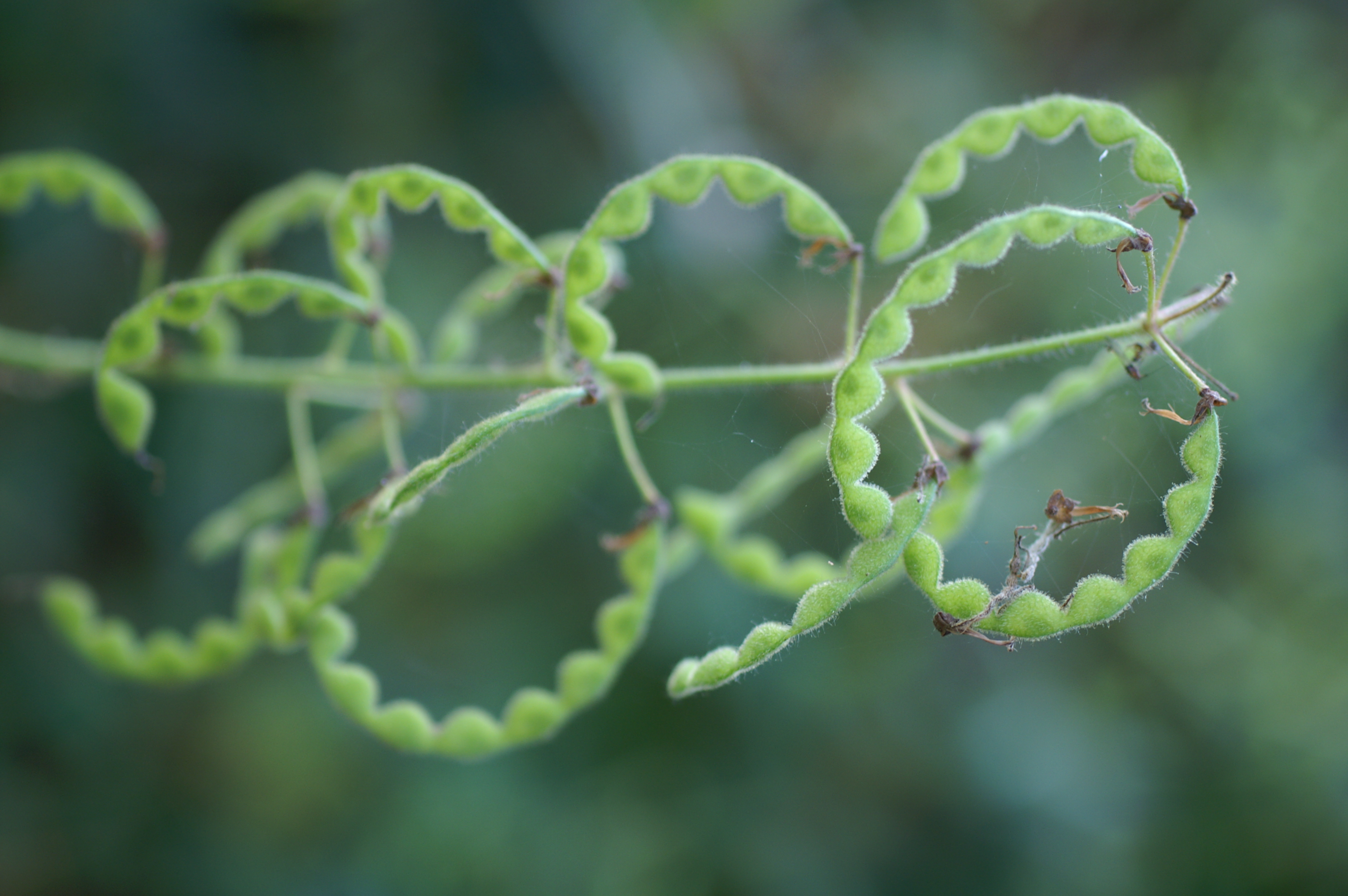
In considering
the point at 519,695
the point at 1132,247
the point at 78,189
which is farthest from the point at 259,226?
the point at 1132,247

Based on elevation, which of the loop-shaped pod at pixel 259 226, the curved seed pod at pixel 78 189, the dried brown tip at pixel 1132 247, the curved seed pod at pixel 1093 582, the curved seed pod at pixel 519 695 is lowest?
the curved seed pod at pixel 1093 582

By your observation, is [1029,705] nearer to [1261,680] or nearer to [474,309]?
[1261,680]

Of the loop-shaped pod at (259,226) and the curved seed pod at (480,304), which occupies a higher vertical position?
the loop-shaped pod at (259,226)

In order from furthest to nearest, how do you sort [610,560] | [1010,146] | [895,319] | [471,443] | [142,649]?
[610,560]
[142,649]
[1010,146]
[895,319]
[471,443]

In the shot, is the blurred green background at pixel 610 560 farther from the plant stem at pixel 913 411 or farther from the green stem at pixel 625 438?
the plant stem at pixel 913 411

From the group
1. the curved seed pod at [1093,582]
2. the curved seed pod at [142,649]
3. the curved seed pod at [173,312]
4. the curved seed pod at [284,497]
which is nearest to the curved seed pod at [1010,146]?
the curved seed pod at [1093,582]

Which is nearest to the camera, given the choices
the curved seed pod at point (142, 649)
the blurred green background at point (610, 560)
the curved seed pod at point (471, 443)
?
the curved seed pod at point (471, 443)

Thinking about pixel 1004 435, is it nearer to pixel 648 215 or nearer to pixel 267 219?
pixel 648 215
